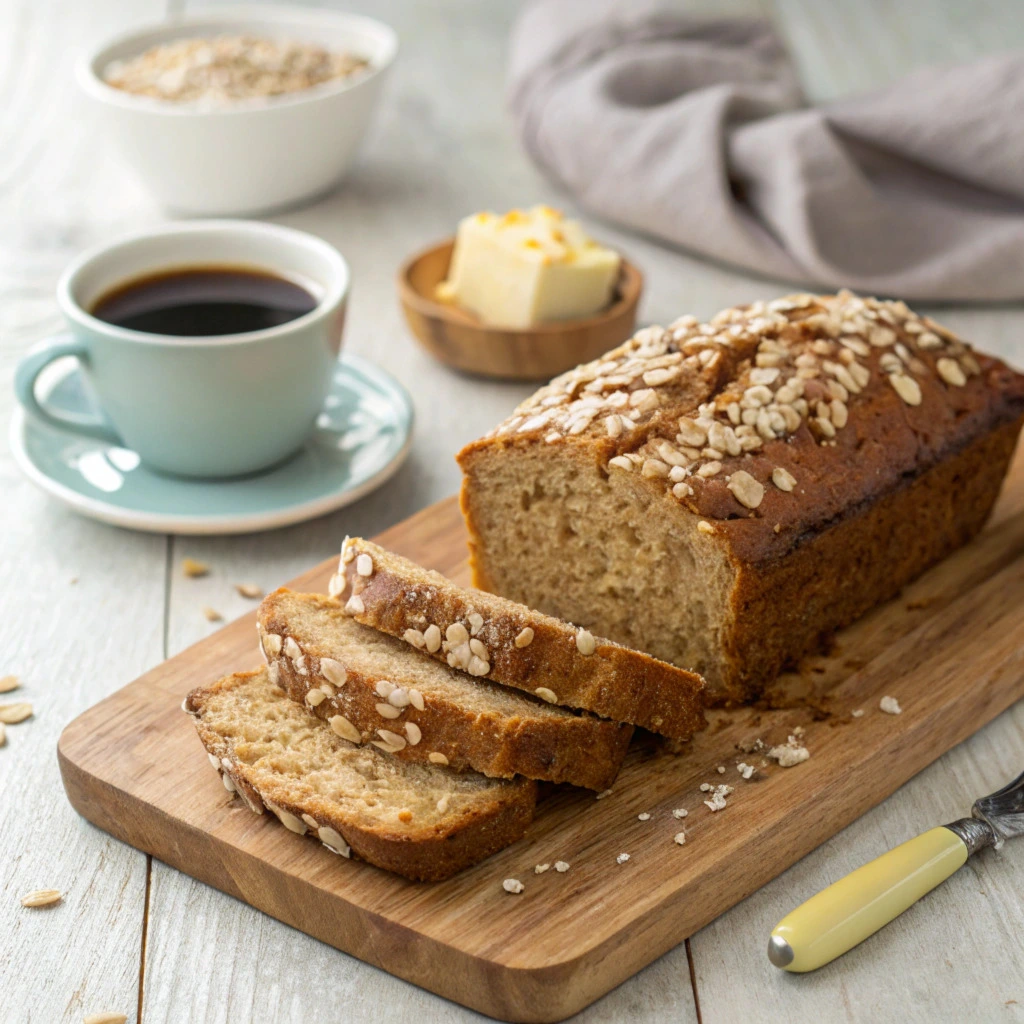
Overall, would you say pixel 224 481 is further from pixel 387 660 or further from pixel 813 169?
pixel 813 169

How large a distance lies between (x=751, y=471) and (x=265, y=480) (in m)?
1.26

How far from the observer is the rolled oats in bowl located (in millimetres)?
4312

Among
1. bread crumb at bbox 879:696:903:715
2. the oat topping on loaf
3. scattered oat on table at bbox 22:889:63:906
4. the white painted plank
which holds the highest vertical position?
the oat topping on loaf

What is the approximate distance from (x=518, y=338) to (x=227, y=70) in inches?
61.8

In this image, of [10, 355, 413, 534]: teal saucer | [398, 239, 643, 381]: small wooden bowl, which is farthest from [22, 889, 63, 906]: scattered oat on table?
[398, 239, 643, 381]: small wooden bowl

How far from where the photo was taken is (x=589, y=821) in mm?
2229

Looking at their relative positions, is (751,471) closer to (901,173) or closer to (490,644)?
(490,644)

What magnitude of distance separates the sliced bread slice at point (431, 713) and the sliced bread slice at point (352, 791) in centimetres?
3

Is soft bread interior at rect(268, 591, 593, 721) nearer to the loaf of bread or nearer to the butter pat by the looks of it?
the loaf of bread

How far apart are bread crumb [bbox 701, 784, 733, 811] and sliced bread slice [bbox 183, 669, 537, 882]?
304 millimetres

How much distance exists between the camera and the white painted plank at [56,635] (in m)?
2.08

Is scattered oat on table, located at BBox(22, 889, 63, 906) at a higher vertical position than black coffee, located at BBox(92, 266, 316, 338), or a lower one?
lower

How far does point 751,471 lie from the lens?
250cm

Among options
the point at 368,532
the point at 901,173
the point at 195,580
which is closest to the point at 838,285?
the point at 901,173
